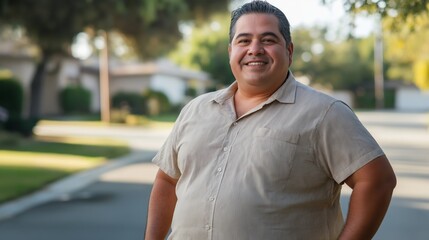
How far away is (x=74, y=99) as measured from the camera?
157ft

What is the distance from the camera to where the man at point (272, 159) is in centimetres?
239

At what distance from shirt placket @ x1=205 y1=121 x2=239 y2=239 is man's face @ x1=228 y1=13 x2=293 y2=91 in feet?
0.67

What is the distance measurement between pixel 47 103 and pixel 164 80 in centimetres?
1308

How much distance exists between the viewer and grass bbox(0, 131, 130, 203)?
13.1 m

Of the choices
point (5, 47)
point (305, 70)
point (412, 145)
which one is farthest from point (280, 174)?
point (305, 70)

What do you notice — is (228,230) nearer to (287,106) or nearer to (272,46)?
(287,106)

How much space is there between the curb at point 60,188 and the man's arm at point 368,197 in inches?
324

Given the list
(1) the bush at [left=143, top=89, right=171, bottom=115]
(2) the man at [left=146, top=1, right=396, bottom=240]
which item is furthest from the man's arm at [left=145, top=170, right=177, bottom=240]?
(1) the bush at [left=143, top=89, right=171, bottom=115]

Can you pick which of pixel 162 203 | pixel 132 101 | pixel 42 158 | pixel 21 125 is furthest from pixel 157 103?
pixel 162 203

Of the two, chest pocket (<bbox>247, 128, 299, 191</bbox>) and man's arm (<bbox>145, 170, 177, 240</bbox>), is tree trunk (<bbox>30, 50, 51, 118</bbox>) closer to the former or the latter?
man's arm (<bbox>145, 170, 177, 240</bbox>)

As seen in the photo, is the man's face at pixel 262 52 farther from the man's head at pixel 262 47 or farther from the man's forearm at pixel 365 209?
the man's forearm at pixel 365 209

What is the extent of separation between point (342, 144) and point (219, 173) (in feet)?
1.57

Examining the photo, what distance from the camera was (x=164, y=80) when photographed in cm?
5781

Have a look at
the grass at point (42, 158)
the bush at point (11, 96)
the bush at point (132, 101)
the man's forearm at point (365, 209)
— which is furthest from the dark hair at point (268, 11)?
the bush at point (132, 101)
